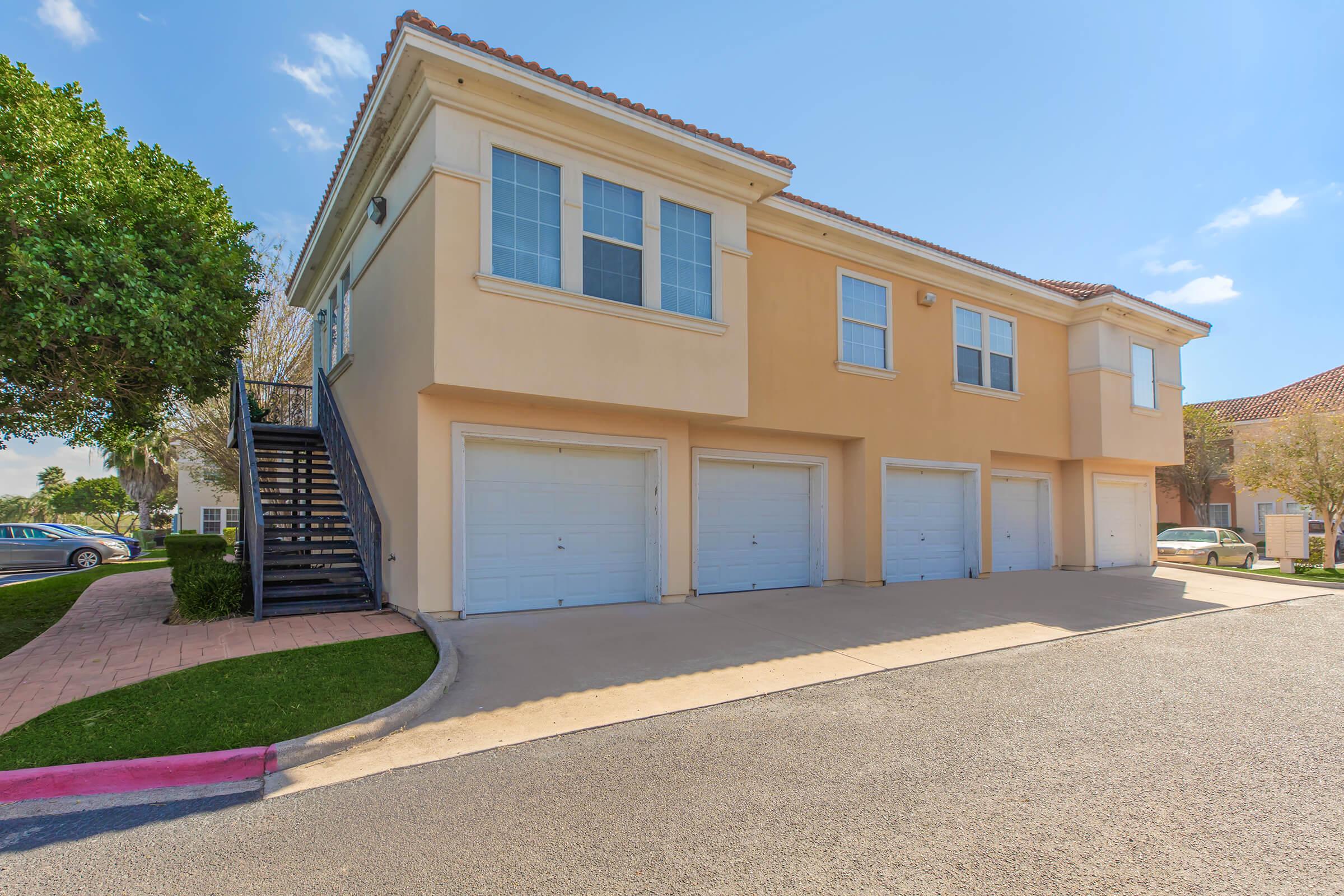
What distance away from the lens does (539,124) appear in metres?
8.59

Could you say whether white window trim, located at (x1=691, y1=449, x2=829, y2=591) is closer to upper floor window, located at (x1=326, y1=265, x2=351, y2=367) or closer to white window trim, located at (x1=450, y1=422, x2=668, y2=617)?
white window trim, located at (x1=450, y1=422, x2=668, y2=617)

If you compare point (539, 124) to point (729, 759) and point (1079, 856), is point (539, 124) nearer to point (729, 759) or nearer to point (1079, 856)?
point (729, 759)

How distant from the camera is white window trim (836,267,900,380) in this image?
39.9 feet

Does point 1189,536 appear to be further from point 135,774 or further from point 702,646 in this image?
point 135,774

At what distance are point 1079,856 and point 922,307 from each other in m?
11.5

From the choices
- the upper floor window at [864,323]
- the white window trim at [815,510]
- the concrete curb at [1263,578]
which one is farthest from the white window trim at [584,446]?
the concrete curb at [1263,578]

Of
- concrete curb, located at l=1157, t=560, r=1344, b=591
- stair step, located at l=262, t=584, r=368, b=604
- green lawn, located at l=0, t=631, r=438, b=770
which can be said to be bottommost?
concrete curb, located at l=1157, t=560, r=1344, b=591

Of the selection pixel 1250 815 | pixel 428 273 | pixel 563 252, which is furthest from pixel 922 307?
pixel 1250 815

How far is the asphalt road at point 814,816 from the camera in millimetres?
3162

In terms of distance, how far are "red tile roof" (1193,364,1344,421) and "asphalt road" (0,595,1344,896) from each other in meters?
29.4

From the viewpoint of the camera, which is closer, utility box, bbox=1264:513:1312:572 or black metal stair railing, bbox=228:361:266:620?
black metal stair railing, bbox=228:361:266:620

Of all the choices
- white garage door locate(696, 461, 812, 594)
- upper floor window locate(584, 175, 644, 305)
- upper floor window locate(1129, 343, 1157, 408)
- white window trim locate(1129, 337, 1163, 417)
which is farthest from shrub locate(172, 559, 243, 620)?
upper floor window locate(1129, 343, 1157, 408)

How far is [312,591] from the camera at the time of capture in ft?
28.7

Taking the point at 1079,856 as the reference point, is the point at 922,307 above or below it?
above
